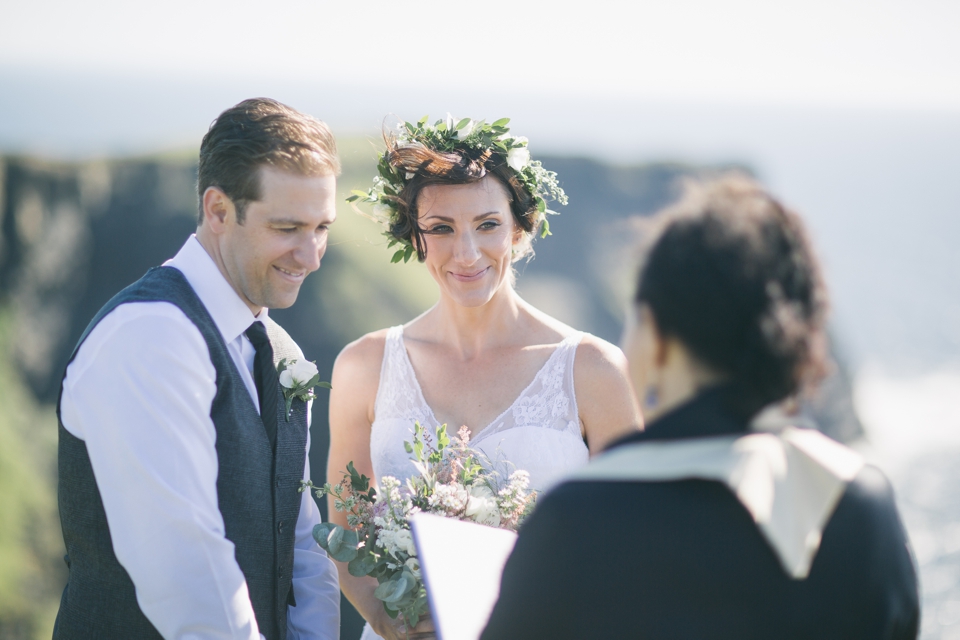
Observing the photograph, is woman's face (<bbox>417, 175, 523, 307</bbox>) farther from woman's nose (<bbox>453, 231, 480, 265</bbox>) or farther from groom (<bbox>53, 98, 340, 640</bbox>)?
groom (<bbox>53, 98, 340, 640</bbox>)

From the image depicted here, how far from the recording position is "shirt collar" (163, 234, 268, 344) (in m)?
3.01

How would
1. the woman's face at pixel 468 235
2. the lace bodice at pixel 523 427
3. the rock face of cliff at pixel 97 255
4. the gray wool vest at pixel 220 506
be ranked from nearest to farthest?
the gray wool vest at pixel 220 506 < the lace bodice at pixel 523 427 < the woman's face at pixel 468 235 < the rock face of cliff at pixel 97 255

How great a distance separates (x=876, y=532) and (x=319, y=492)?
2.24 m

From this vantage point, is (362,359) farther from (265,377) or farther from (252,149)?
(252,149)

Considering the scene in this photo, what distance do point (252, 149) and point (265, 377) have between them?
3.09ft

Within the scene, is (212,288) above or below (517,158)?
below

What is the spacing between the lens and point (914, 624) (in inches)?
77.0

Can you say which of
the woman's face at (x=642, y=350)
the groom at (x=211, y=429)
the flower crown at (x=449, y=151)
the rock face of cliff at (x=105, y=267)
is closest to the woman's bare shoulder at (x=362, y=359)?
the flower crown at (x=449, y=151)

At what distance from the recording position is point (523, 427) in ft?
13.6

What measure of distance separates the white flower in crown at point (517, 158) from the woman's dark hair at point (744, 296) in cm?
255

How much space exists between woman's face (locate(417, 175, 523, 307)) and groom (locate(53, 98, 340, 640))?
1.02 metres

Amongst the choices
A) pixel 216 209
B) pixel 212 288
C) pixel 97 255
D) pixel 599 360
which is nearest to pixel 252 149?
pixel 216 209

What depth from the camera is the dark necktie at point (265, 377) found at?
312 centimetres

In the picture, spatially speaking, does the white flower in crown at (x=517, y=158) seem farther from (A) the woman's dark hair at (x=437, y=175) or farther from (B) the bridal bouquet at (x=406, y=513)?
(B) the bridal bouquet at (x=406, y=513)
